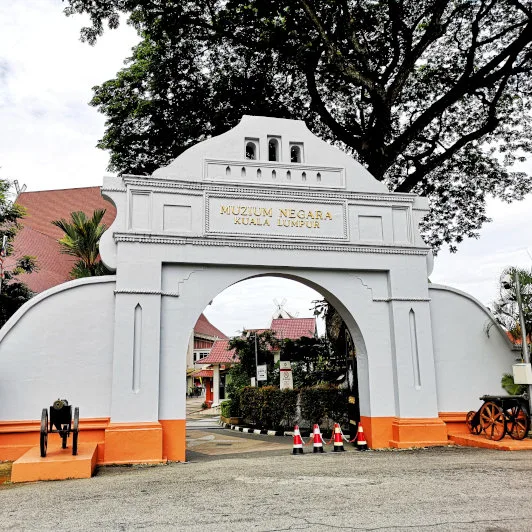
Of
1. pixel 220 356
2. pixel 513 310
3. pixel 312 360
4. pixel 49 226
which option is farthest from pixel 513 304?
pixel 220 356

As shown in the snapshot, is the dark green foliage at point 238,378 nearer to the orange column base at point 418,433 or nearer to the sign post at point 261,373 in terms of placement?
the sign post at point 261,373

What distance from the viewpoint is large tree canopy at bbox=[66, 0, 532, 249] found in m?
13.9

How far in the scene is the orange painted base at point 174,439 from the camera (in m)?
8.37

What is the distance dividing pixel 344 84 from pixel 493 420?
10.2m

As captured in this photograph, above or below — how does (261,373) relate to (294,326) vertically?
below

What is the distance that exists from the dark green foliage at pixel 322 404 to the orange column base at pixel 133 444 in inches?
257

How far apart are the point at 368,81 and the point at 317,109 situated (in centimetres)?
309

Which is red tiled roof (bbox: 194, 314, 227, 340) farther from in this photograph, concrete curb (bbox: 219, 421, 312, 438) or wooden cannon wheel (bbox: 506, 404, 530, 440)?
wooden cannon wheel (bbox: 506, 404, 530, 440)

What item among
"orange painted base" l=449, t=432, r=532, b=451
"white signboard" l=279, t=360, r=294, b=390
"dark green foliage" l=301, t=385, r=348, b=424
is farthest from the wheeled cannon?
"white signboard" l=279, t=360, r=294, b=390

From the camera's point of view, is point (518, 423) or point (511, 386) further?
point (511, 386)

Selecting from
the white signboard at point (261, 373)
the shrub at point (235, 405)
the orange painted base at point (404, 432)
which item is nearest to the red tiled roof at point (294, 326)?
the shrub at point (235, 405)

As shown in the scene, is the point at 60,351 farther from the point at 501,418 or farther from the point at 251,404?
the point at 251,404

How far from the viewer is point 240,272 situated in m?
9.25

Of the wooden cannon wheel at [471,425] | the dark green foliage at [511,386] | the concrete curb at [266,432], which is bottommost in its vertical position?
the concrete curb at [266,432]
